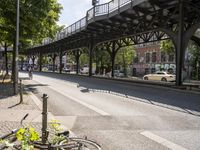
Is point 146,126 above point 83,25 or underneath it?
underneath

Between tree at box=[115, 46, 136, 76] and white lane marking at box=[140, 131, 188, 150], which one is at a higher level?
tree at box=[115, 46, 136, 76]

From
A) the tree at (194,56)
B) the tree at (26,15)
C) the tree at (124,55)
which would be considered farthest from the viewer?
the tree at (124,55)

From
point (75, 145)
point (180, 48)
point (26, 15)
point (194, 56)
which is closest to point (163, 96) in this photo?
point (180, 48)

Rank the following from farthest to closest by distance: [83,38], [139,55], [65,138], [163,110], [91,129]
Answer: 1. [139,55]
2. [83,38]
3. [163,110]
4. [91,129]
5. [65,138]

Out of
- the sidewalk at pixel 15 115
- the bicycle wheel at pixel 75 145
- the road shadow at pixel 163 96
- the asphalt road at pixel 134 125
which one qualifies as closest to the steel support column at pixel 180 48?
the road shadow at pixel 163 96

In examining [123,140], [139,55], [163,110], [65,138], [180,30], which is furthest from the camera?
[139,55]

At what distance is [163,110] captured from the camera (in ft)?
44.0

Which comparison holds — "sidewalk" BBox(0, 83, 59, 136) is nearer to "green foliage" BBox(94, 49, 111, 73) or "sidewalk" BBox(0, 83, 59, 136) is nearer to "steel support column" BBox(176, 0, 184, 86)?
"steel support column" BBox(176, 0, 184, 86)

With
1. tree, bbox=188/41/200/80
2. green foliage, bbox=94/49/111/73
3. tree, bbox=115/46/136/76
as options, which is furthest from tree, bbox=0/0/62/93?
tree, bbox=115/46/136/76

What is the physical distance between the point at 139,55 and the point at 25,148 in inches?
3354

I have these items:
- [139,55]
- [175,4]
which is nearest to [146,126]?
[175,4]

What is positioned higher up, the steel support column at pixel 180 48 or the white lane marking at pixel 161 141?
the steel support column at pixel 180 48

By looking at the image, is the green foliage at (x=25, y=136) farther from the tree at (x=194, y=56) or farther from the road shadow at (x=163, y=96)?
the tree at (x=194, y=56)

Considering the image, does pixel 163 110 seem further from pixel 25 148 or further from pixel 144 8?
pixel 144 8
